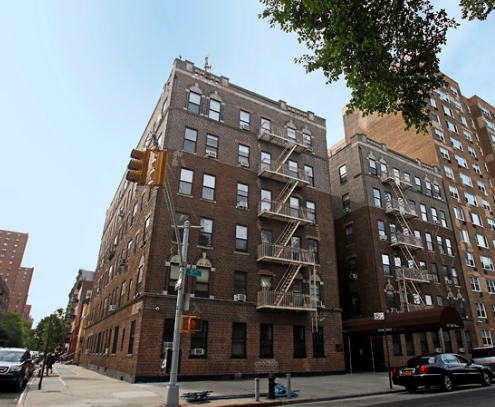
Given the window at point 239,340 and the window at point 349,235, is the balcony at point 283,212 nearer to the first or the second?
the window at point 239,340

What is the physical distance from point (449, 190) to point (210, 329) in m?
33.5

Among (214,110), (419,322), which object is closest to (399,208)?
(419,322)

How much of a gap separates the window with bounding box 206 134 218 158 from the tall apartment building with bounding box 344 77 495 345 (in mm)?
25458

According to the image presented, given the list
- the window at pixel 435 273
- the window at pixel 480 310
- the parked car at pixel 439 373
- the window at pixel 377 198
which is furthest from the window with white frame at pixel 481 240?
the parked car at pixel 439 373

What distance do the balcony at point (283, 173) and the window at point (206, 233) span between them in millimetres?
5695

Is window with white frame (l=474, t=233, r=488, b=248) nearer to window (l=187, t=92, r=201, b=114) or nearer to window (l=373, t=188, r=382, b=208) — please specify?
window (l=373, t=188, r=382, b=208)

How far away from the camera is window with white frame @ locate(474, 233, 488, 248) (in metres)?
40.0

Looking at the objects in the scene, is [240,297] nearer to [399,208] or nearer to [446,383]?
[446,383]

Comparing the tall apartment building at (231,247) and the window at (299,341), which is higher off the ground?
the tall apartment building at (231,247)

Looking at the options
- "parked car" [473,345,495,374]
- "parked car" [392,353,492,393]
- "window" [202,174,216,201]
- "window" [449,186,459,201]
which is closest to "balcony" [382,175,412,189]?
"window" [449,186,459,201]

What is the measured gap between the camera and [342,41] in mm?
12656

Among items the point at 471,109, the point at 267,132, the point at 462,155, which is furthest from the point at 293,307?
the point at 471,109

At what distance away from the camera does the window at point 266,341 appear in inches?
867

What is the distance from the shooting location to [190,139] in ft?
81.0
